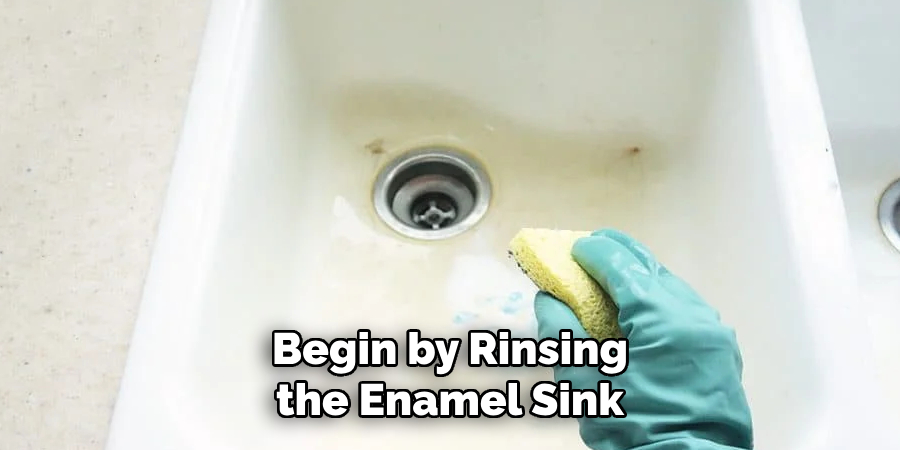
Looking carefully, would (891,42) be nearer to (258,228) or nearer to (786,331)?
(786,331)

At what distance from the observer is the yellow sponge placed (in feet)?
1.43

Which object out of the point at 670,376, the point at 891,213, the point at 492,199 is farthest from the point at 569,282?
the point at 891,213

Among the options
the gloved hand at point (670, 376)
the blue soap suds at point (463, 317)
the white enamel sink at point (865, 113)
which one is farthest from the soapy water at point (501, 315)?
the white enamel sink at point (865, 113)

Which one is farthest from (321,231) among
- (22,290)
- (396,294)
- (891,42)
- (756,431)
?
(891,42)

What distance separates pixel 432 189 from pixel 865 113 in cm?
32

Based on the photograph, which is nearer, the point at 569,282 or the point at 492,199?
the point at 569,282

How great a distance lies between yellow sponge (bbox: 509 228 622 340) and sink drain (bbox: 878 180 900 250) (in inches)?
11.7

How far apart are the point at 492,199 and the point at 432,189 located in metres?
0.05

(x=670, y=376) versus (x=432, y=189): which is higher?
(x=432, y=189)

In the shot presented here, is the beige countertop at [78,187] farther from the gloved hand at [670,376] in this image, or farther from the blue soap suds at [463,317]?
the gloved hand at [670,376]

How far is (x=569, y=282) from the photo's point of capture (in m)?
0.44

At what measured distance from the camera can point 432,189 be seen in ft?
2.08

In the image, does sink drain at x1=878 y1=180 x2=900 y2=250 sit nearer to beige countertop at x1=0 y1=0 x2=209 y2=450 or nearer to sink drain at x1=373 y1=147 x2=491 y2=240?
sink drain at x1=373 y1=147 x2=491 y2=240

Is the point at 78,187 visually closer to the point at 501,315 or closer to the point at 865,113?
the point at 501,315
